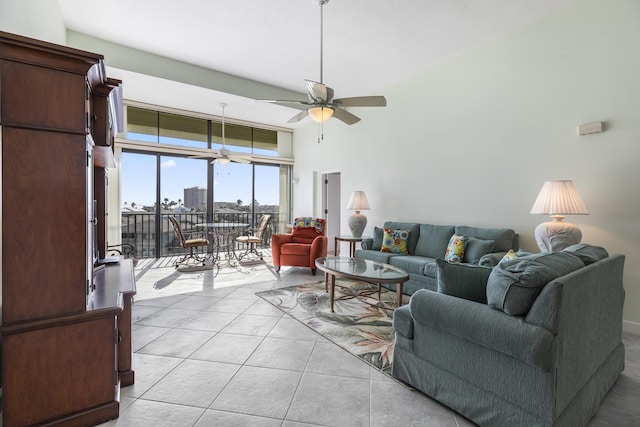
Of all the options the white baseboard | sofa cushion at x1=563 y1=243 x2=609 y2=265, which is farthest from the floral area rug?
the white baseboard

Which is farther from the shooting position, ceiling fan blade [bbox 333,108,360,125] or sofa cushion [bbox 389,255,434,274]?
sofa cushion [bbox 389,255,434,274]

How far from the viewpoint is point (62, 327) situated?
156 centimetres

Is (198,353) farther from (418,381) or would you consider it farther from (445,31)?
(445,31)

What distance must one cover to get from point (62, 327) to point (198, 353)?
1081 mm

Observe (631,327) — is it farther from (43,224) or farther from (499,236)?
(43,224)

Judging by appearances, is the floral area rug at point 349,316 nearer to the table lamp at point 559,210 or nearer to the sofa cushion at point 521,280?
the sofa cushion at point 521,280

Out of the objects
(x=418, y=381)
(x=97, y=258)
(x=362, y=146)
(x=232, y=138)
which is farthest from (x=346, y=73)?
(x=418, y=381)

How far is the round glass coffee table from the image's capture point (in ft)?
10.0

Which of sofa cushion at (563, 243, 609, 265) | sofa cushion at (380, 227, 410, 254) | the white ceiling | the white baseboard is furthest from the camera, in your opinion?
sofa cushion at (380, 227, 410, 254)

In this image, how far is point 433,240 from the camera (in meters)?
4.35

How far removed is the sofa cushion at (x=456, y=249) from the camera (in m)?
3.75

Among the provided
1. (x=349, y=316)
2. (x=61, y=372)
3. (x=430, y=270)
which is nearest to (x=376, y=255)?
(x=430, y=270)

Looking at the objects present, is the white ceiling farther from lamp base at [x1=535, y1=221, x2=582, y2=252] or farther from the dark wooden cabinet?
the dark wooden cabinet

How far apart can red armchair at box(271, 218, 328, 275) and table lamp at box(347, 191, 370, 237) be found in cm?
56
